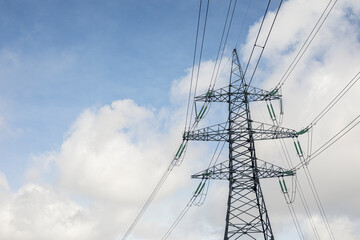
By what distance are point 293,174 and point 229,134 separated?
5.38m

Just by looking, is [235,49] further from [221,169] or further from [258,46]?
[258,46]

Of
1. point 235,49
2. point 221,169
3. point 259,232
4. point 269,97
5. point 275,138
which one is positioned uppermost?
point 235,49

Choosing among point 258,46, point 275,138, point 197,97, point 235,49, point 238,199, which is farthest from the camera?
point 235,49

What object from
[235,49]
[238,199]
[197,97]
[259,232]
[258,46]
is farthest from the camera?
[235,49]

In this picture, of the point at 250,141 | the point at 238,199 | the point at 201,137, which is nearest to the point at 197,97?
the point at 201,137

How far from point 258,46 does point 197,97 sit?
48.1 feet

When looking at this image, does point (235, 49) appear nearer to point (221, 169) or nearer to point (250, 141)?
point (250, 141)

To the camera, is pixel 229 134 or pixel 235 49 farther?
pixel 235 49

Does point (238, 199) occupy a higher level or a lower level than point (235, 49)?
lower

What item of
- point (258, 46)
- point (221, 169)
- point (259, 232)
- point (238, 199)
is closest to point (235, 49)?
point (221, 169)

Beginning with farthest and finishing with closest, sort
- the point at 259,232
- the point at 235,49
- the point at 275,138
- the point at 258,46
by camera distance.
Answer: the point at 235,49 < the point at 275,138 < the point at 259,232 < the point at 258,46

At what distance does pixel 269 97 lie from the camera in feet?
88.2

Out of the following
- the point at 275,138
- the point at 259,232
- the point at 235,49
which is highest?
the point at 235,49

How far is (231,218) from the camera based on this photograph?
70.6 feet
